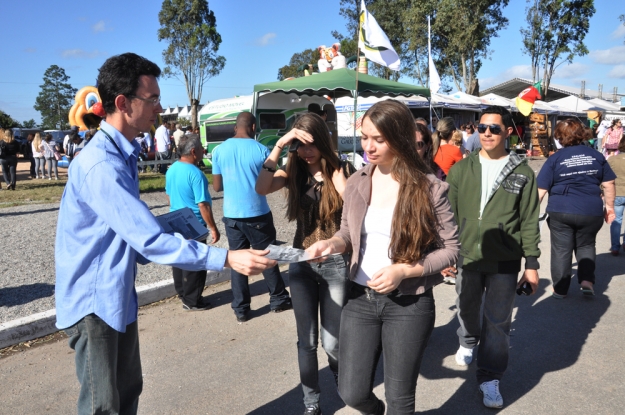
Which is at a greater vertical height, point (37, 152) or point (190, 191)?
point (37, 152)

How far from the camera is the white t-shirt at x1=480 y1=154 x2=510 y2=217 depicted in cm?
347

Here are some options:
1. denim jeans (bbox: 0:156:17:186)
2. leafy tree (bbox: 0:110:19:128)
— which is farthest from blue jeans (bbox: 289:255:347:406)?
leafy tree (bbox: 0:110:19:128)

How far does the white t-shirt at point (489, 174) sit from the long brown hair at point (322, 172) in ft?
3.52

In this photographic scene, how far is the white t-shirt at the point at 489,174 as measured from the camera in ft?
11.4

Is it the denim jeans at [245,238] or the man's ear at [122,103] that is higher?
the man's ear at [122,103]

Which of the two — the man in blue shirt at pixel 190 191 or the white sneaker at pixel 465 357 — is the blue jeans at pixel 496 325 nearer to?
the white sneaker at pixel 465 357

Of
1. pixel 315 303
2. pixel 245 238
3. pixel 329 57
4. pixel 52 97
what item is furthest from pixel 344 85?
pixel 52 97

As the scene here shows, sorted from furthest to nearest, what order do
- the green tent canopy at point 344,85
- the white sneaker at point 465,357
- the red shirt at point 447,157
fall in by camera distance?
the green tent canopy at point 344,85 < the red shirt at point 447,157 < the white sneaker at point 465,357

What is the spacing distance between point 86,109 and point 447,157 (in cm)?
475

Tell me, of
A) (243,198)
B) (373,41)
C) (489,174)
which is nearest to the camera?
(489,174)

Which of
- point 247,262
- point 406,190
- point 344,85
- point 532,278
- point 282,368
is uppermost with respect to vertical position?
point 344,85

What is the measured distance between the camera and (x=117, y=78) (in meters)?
2.14

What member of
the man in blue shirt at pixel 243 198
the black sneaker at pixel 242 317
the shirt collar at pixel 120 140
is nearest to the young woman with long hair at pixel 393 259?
the shirt collar at pixel 120 140

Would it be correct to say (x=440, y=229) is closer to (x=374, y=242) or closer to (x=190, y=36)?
(x=374, y=242)
